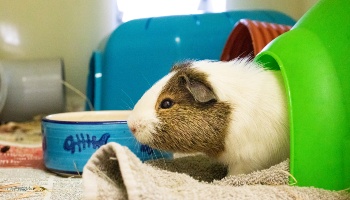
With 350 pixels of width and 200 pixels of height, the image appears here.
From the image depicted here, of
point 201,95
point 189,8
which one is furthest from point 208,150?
point 189,8

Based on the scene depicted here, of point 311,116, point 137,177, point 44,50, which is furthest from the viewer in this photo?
point 44,50

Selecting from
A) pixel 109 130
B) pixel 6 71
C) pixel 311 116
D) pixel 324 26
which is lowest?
pixel 6 71

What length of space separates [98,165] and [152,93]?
0.19m

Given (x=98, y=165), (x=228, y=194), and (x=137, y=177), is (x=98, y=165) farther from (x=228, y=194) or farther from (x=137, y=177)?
(x=228, y=194)

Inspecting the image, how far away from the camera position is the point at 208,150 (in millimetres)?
818

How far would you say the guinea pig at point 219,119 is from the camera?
794 mm

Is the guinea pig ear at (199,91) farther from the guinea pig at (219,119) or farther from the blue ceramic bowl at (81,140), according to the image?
the blue ceramic bowl at (81,140)

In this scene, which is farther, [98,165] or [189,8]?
[189,8]

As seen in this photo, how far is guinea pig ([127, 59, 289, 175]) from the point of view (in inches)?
31.3

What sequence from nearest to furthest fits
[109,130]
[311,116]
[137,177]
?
[137,177]
[311,116]
[109,130]

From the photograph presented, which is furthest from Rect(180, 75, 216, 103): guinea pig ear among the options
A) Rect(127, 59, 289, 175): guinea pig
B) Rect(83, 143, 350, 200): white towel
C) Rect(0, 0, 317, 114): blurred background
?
Rect(0, 0, 317, 114): blurred background

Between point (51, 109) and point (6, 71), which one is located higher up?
point (6, 71)

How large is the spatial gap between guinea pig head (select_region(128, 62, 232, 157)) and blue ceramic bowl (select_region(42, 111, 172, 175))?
18 cm

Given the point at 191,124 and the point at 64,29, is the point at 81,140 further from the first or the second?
the point at 64,29
